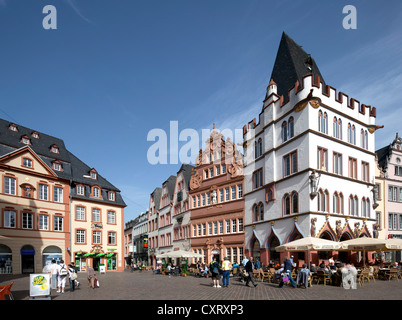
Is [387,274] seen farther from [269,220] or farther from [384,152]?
[384,152]

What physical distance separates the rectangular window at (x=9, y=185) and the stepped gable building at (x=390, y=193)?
38384mm

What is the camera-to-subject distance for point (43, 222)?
4191cm

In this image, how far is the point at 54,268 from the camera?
64.4 feet

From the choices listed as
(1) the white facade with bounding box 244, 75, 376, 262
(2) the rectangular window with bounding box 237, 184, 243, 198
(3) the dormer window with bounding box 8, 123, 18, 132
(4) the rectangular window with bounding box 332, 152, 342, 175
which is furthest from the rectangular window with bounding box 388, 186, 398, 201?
(3) the dormer window with bounding box 8, 123, 18, 132

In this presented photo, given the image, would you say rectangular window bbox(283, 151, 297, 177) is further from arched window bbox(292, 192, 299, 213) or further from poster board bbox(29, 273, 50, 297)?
poster board bbox(29, 273, 50, 297)

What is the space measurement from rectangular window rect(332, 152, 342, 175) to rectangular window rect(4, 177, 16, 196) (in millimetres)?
31239

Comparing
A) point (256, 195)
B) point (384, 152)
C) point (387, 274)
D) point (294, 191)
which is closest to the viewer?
point (387, 274)

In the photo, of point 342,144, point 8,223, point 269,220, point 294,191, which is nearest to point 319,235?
point 294,191

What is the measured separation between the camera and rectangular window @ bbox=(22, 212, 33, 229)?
131ft

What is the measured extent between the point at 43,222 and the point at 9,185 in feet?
18.4

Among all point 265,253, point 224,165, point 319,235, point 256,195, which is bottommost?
point 265,253

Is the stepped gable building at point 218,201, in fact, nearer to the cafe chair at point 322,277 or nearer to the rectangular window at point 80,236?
the rectangular window at point 80,236

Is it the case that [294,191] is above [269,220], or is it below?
above
